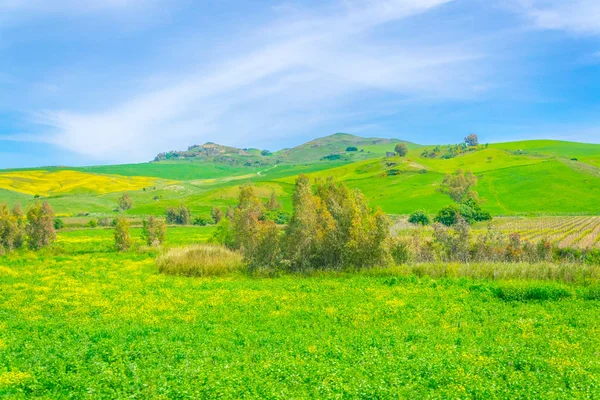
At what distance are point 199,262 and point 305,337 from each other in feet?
57.5

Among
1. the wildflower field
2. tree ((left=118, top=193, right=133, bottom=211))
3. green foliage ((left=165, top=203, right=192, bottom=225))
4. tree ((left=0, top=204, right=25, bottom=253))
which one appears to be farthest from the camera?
tree ((left=118, top=193, right=133, bottom=211))

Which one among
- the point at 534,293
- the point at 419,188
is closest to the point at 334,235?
the point at 534,293

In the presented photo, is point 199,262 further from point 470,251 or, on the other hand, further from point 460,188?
point 460,188

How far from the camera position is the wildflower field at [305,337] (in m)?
12.1

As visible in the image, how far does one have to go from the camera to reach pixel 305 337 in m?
16.7

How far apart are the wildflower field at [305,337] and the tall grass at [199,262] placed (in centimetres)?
279

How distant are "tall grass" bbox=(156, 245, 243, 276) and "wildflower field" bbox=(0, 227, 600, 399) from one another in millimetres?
2788

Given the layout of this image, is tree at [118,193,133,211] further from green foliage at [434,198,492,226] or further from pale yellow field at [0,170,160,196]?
green foliage at [434,198,492,226]

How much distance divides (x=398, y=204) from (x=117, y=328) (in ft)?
337

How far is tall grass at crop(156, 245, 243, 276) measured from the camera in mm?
31547

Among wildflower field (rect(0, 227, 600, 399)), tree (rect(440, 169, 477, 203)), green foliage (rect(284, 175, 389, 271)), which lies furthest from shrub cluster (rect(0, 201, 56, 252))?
tree (rect(440, 169, 477, 203))

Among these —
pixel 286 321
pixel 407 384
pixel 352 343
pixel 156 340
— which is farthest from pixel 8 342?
pixel 407 384

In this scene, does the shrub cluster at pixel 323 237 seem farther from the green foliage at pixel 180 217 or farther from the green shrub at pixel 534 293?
the green foliage at pixel 180 217

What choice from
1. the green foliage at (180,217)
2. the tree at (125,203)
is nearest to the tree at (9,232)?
the green foliage at (180,217)
